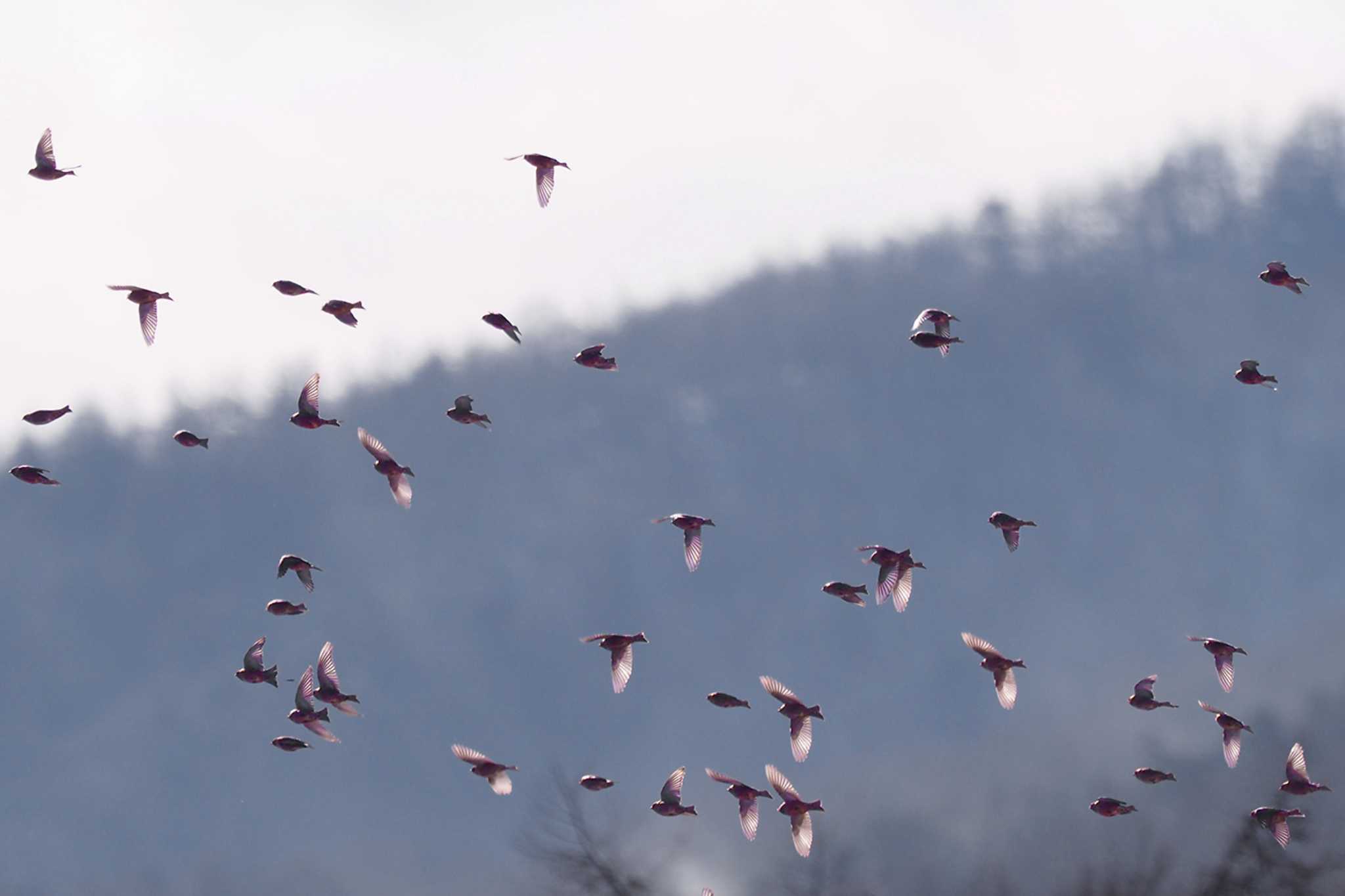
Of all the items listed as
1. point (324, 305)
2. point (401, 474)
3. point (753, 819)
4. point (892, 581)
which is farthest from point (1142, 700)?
point (324, 305)

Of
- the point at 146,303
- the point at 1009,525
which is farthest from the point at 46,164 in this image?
the point at 1009,525

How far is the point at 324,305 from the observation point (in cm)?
4828

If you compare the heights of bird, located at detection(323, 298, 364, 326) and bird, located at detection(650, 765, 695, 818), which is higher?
bird, located at detection(323, 298, 364, 326)

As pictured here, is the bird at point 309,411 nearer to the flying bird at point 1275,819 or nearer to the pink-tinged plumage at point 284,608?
the pink-tinged plumage at point 284,608

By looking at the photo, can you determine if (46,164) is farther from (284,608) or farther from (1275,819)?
(1275,819)

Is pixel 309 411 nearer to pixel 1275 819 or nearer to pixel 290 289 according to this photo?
pixel 290 289

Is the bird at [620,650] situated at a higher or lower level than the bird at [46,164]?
lower

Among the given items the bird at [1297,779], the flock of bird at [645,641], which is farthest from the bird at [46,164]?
the bird at [1297,779]

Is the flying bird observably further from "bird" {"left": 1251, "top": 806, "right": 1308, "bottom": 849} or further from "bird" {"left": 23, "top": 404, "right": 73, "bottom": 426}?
"bird" {"left": 23, "top": 404, "right": 73, "bottom": 426}

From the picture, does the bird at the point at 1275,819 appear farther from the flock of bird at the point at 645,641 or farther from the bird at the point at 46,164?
the bird at the point at 46,164

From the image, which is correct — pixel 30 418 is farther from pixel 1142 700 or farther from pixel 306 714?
pixel 1142 700

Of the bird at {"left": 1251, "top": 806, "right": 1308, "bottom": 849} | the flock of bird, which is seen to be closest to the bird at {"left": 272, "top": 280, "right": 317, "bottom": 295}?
the flock of bird

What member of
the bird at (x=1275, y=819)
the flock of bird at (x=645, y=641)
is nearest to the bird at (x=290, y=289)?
the flock of bird at (x=645, y=641)

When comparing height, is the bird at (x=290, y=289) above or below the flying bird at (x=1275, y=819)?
above
